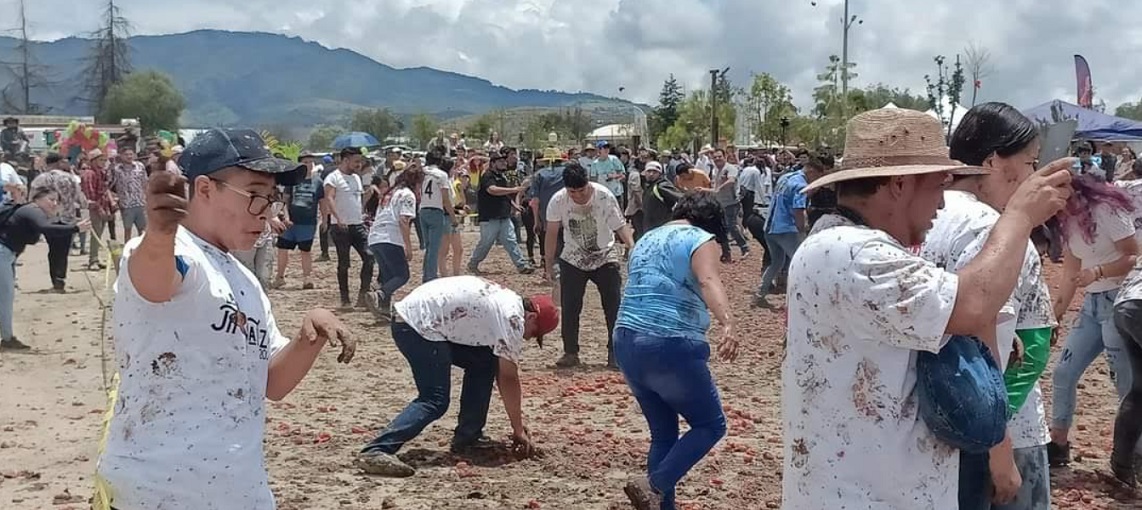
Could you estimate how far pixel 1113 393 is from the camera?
342 inches

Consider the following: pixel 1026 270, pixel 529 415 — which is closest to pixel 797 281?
pixel 1026 270

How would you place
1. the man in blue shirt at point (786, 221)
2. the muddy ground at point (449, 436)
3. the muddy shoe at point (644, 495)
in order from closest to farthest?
the muddy shoe at point (644, 495), the muddy ground at point (449, 436), the man in blue shirt at point (786, 221)

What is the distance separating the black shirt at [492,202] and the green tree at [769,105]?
40.8 m

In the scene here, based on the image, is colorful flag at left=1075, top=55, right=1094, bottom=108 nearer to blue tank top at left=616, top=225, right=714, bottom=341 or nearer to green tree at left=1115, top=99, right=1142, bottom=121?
blue tank top at left=616, top=225, right=714, bottom=341

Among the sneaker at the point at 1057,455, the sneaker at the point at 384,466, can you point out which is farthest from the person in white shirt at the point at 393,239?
the sneaker at the point at 1057,455

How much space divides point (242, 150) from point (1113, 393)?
25.5 feet

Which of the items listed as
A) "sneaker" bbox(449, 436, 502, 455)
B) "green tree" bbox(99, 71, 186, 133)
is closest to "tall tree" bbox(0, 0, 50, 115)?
"green tree" bbox(99, 71, 186, 133)

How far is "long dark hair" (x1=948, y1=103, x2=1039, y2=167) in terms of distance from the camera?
11.3ft

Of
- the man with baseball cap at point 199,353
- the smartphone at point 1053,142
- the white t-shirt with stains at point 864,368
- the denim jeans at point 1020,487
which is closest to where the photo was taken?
the white t-shirt with stains at point 864,368

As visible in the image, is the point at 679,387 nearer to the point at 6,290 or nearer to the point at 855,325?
the point at 855,325

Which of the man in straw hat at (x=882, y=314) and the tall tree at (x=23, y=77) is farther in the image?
the tall tree at (x=23, y=77)

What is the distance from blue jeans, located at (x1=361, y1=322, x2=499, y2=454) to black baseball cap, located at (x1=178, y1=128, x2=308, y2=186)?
11.1ft

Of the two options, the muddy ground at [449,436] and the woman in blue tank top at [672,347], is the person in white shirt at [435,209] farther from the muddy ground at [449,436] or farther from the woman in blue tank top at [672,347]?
the woman in blue tank top at [672,347]

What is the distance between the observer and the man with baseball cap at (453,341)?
6.37 m
